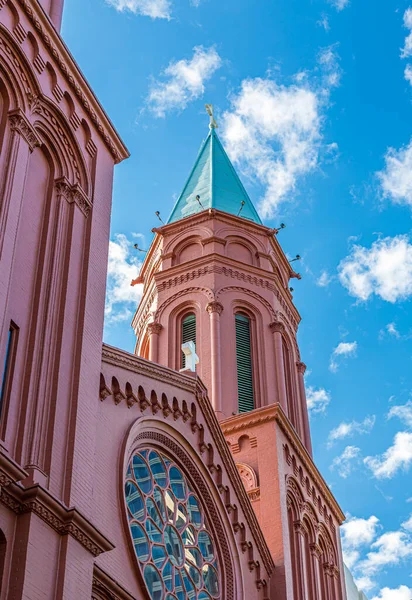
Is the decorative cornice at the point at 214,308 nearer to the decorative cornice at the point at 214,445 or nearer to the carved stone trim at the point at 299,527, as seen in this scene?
the carved stone trim at the point at 299,527

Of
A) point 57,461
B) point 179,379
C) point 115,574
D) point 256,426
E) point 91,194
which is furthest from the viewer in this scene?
point 256,426

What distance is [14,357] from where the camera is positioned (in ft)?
48.4

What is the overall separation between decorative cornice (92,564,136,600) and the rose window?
4.93ft

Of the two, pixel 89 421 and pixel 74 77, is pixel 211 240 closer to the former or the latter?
pixel 74 77

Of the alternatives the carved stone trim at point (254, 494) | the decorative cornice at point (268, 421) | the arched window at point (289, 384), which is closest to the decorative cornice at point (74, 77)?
the decorative cornice at point (268, 421)

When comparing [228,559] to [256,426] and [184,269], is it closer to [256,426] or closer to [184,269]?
[256,426]

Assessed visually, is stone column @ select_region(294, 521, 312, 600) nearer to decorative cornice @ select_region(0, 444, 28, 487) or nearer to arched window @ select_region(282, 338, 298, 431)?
arched window @ select_region(282, 338, 298, 431)

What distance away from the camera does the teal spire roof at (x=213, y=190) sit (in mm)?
33062

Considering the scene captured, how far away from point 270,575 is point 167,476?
11.8 feet

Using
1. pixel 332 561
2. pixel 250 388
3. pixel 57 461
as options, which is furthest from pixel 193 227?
pixel 57 461

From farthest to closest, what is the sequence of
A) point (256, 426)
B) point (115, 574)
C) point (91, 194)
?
1. point (256, 426)
2. point (91, 194)
3. point (115, 574)

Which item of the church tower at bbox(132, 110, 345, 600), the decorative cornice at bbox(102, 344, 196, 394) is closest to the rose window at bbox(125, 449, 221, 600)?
the decorative cornice at bbox(102, 344, 196, 394)

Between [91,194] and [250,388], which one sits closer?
[91,194]

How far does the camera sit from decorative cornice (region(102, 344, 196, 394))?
18.4m
